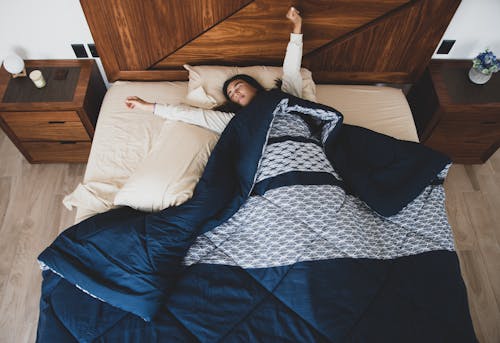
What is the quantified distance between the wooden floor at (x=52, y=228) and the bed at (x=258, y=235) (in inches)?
21.7

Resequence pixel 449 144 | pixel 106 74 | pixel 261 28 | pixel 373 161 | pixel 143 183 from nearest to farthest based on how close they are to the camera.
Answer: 1. pixel 143 183
2. pixel 373 161
3. pixel 261 28
4. pixel 106 74
5. pixel 449 144

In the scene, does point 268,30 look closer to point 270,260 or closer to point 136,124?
point 136,124

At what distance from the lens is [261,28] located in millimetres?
1728

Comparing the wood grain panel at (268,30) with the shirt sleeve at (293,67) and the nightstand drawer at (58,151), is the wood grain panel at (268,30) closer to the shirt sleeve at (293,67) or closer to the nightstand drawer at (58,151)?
the shirt sleeve at (293,67)

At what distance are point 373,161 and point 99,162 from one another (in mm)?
1237

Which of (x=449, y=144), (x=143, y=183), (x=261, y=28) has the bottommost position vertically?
(x=449, y=144)

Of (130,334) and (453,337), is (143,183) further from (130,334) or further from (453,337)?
(453,337)

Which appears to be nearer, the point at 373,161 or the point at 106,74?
the point at 373,161

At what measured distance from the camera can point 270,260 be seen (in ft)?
4.15

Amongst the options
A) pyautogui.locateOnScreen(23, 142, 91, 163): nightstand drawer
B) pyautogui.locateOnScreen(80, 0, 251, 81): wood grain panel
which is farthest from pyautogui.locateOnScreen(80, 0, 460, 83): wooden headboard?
pyautogui.locateOnScreen(23, 142, 91, 163): nightstand drawer

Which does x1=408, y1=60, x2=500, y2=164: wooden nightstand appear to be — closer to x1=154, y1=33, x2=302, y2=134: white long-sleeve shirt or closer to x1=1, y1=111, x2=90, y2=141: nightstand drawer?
x1=154, y1=33, x2=302, y2=134: white long-sleeve shirt

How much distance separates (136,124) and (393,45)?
53.6 inches

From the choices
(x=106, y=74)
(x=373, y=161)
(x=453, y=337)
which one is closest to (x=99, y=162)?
(x=106, y=74)

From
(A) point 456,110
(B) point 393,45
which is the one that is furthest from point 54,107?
(A) point 456,110
